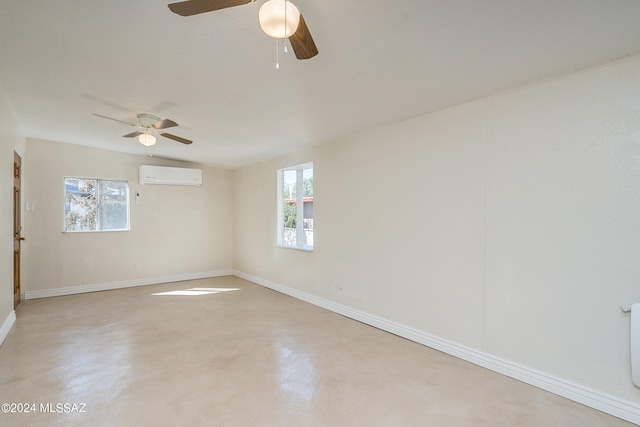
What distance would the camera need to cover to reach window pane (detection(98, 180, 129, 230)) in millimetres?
5403

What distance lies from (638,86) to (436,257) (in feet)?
6.03

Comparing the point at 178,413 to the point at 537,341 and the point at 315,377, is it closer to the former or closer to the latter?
the point at 315,377

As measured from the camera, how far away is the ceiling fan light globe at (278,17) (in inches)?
51.8

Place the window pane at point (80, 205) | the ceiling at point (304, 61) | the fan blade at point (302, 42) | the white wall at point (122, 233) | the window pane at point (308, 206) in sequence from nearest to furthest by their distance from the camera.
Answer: the fan blade at point (302, 42)
the ceiling at point (304, 61)
the white wall at point (122, 233)
the window pane at point (308, 206)
the window pane at point (80, 205)

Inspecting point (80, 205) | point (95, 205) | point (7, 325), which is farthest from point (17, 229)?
point (7, 325)

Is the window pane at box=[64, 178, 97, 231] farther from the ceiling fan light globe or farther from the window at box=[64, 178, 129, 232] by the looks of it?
the ceiling fan light globe

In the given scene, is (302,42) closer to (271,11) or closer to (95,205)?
(271,11)

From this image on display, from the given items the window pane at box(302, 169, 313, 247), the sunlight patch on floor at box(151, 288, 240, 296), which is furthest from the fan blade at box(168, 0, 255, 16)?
the sunlight patch on floor at box(151, 288, 240, 296)

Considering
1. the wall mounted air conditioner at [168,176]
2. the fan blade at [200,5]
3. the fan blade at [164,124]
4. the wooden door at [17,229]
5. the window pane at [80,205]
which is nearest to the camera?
the fan blade at [200,5]

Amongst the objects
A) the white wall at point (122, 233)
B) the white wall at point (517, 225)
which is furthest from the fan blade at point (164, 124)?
the white wall at point (122, 233)

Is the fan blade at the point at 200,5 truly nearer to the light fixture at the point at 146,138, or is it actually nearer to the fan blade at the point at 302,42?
the fan blade at the point at 302,42

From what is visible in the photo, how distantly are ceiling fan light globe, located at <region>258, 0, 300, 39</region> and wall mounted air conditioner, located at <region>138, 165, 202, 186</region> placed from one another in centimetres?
502

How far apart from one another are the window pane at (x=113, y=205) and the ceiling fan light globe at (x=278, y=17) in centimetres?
537

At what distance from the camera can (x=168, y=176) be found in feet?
18.8
